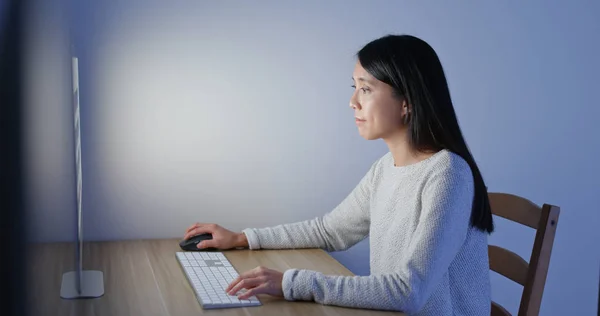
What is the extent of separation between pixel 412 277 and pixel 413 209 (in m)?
0.18

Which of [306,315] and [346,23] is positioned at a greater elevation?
[346,23]

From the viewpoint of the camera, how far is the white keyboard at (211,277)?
3.90 ft

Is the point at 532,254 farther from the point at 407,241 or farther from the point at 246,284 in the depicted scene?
the point at 246,284

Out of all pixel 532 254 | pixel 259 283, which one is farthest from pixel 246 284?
pixel 532 254

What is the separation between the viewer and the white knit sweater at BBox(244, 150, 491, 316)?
119 centimetres

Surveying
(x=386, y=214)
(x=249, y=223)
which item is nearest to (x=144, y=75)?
(x=249, y=223)

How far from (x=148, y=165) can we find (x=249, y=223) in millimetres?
301

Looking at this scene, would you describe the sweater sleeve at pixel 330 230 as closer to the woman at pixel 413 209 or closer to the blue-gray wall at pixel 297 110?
the woman at pixel 413 209

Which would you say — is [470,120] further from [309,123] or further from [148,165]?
[148,165]

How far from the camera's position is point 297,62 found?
181 centimetres

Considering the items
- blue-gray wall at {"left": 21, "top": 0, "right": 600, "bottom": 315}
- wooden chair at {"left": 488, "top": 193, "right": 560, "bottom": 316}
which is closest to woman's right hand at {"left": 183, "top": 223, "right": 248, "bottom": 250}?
blue-gray wall at {"left": 21, "top": 0, "right": 600, "bottom": 315}

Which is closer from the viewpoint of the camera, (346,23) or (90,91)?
(90,91)

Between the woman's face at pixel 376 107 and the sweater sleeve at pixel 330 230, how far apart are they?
0.62ft

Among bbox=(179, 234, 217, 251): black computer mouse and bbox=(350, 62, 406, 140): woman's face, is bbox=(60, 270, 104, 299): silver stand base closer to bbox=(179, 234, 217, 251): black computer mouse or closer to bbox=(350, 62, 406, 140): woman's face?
bbox=(179, 234, 217, 251): black computer mouse
